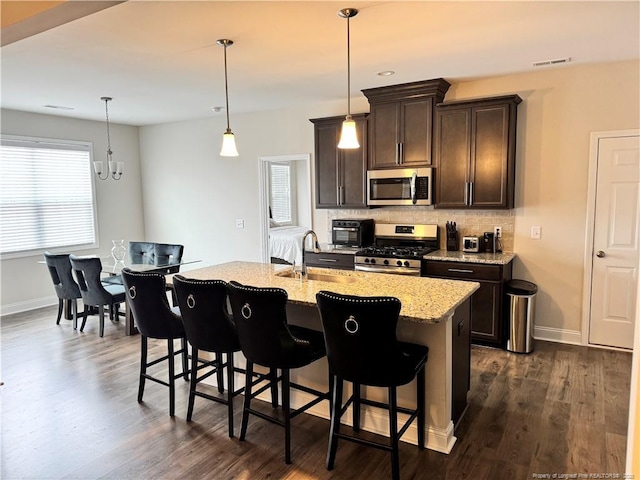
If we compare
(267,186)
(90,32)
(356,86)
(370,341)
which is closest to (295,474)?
(370,341)

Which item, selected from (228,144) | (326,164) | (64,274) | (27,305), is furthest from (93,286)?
(326,164)

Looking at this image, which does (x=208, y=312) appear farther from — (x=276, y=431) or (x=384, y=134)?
(x=384, y=134)

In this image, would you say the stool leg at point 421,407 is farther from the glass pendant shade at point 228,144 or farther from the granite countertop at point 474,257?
the glass pendant shade at point 228,144

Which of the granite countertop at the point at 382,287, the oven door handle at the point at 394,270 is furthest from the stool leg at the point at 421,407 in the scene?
the oven door handle at the point at 394,270

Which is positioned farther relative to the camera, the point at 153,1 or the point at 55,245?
the point at 55,245

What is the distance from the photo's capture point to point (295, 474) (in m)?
2.35

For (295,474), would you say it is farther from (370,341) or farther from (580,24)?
(580,24)

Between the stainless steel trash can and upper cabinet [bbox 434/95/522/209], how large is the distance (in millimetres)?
847

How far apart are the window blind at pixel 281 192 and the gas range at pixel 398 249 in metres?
3.77

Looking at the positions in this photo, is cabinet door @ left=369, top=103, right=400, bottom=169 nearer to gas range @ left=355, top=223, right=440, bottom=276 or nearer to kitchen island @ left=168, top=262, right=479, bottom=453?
gas range @ left=355, top=223, right=440, bottom=276

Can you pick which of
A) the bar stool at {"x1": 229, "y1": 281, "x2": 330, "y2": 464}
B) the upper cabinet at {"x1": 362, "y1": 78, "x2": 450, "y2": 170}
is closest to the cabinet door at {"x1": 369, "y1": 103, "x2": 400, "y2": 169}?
the upper cabinet at {"x1": 362, "y1": 78, "x2": 450, "y2": 170}

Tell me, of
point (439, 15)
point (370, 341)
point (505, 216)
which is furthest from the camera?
point (505, 216)

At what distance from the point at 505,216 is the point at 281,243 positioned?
359 cm

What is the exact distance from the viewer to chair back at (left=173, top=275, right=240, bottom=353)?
2.58 metres
